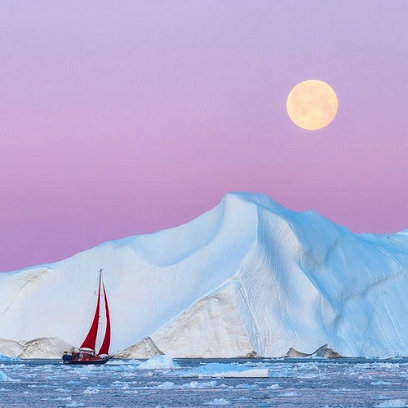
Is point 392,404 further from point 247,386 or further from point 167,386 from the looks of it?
point 167,386

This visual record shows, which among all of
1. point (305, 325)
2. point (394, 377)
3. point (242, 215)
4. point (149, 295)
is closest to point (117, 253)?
point (149, 295)

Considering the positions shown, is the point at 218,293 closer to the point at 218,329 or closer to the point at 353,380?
the point at 218,329

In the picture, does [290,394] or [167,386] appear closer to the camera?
[290,394]

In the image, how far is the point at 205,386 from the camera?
32562mm

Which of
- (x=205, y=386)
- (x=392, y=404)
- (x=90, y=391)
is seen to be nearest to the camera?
(x=392, y=404)

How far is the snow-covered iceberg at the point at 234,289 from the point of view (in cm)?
5184

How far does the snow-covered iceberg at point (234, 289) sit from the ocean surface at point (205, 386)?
7.81 meters

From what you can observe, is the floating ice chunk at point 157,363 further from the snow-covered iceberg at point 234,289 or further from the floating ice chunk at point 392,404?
the floating ice chunk at point 392,404

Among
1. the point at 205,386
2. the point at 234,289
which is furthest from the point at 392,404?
the point at 234,289

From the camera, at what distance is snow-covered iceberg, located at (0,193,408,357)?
170ft

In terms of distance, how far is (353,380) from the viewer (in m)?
34.6

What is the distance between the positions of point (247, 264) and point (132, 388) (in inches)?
921

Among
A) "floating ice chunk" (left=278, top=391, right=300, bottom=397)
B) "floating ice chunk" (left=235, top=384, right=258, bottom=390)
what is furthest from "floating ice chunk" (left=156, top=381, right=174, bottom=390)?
"floating ice chunk" (left=278, top=391, right=300, bottom=397)

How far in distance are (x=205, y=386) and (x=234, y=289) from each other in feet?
64.2
